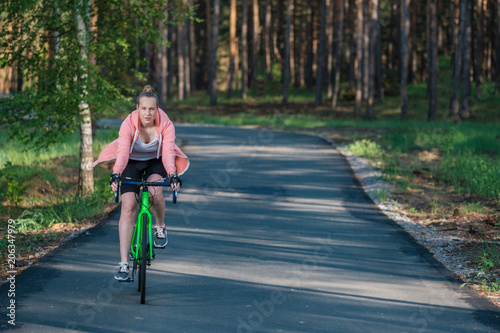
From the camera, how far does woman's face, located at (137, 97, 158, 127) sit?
645 centimetres

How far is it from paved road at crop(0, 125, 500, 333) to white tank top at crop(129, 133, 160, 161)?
1.47 meters

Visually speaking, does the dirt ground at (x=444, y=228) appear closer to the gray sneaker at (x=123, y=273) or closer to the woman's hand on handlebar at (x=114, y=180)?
the gray sneaker at (x=123, y=273)

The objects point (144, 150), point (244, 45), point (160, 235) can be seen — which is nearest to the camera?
point (144, 150)

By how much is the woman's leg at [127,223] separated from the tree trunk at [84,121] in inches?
216

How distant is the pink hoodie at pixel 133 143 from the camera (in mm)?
6395

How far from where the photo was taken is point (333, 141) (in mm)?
25625

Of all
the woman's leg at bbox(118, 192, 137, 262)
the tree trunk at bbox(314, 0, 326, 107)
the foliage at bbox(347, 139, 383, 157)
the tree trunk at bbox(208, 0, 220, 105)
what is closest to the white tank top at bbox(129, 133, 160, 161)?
the woman's leg at bbox(118, 192, 137, 262)

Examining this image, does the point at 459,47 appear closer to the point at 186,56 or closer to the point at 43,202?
the point at 186,56

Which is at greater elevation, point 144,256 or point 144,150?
point 144,150

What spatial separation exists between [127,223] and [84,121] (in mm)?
6276

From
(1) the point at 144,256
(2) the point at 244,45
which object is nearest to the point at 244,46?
(2) the point at 244,45

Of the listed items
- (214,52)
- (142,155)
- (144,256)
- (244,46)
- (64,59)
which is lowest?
(144,256)

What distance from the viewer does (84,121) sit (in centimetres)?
1221

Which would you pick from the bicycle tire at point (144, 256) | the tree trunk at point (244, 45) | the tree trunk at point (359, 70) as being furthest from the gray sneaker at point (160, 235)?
the tree trunk at point (244, 45)
